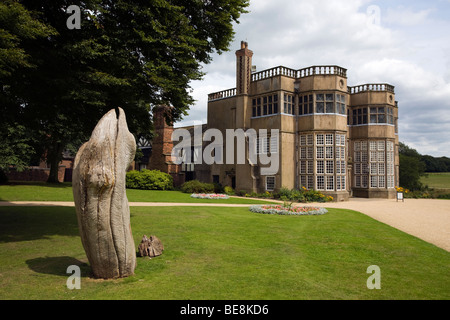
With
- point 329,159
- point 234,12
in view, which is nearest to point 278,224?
point 234,12

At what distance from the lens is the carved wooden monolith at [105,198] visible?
20.9 ft

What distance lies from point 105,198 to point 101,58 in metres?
5.79

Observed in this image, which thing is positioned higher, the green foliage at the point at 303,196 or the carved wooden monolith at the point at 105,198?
the carved wooden monolith at the point at 105,198

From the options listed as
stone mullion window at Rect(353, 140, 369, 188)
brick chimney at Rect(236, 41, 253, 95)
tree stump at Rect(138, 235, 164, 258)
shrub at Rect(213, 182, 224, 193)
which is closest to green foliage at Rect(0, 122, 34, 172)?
shrub at Rect(213, 182, 224, 193)

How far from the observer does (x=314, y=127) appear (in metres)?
28.5

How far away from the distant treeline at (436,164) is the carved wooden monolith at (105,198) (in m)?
109

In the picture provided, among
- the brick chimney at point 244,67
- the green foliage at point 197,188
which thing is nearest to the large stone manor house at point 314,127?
the brick chimney at point 244,67

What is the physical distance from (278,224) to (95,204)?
953 cm

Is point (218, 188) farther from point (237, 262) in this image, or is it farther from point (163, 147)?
point (237, 262)

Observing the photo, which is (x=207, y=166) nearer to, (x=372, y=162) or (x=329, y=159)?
(x=329, y=159)

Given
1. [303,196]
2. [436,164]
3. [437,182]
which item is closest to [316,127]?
[303,196]

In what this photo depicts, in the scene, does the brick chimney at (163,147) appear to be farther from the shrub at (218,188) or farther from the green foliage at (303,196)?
the green foliage at (303,196)
